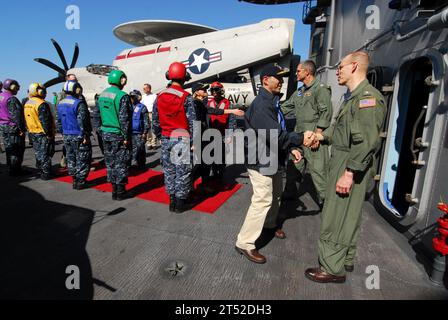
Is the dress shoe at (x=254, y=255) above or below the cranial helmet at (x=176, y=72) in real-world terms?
below

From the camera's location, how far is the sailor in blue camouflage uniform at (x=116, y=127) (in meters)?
3.43

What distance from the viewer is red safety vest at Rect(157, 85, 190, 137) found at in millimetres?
2969

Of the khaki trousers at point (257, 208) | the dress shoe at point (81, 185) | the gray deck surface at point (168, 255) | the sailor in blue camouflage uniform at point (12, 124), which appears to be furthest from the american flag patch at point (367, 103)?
the sailor in blue camouflage uniform at point (12, 124)

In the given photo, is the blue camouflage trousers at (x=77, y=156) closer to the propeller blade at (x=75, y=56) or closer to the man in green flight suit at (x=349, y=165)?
the man in green flight suit at (x=349, y=165)

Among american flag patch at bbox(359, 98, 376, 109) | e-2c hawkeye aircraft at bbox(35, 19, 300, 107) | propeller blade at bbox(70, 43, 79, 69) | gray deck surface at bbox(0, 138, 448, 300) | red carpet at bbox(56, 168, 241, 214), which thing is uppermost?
propeller blade at bbox(70, 43, 79, 69)

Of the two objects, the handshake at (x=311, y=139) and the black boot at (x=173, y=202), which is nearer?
the handshake at (x=311, y=139)

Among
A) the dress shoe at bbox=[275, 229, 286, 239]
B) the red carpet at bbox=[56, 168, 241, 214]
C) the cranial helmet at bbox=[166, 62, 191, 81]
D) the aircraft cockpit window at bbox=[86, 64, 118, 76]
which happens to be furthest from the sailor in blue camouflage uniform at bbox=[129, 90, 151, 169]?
the aircraft cockpit window at bbox=[86, 64, 118, 76]

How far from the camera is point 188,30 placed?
60.3 feet

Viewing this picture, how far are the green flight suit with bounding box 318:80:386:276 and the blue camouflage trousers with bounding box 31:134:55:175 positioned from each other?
193 inches

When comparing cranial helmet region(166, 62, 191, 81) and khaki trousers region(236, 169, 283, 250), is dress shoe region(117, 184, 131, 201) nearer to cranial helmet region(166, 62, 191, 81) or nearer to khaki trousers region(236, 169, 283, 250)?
cranial helmet region(166, 62, 191, 81)

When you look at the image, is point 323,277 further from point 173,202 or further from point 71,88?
point 71,88

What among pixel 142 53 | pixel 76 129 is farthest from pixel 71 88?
pixel 142 53

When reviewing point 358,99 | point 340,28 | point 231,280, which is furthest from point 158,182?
point 340,28

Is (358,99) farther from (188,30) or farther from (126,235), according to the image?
(188,30)
